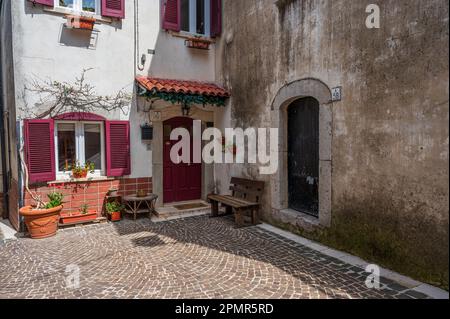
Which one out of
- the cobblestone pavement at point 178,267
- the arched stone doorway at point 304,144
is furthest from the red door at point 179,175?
the arched stone doorway at point 304,144

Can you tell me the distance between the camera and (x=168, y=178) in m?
7.80

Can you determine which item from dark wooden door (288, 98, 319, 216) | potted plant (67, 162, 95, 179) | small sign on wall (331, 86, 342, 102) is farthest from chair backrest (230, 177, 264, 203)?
potted plant (67, 162, 95, 179)

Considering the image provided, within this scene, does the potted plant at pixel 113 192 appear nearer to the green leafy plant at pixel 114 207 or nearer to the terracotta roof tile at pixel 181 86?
the green leafy plant at pixel 114 207

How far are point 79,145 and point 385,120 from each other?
19.5 ft

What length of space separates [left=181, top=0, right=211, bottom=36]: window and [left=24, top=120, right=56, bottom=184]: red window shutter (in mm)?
4251

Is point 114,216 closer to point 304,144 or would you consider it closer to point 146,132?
point 146,132

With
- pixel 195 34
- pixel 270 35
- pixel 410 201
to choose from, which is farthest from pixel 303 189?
pixel 195 34

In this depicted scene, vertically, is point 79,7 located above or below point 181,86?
above

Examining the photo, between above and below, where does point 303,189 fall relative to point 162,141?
below

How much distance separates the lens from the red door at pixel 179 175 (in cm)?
774

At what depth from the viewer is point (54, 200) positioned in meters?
6.00

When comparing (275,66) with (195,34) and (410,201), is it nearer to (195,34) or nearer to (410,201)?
(195,34)

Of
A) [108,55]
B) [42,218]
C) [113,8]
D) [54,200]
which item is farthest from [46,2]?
[42,218]

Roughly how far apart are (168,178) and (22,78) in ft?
12.4
